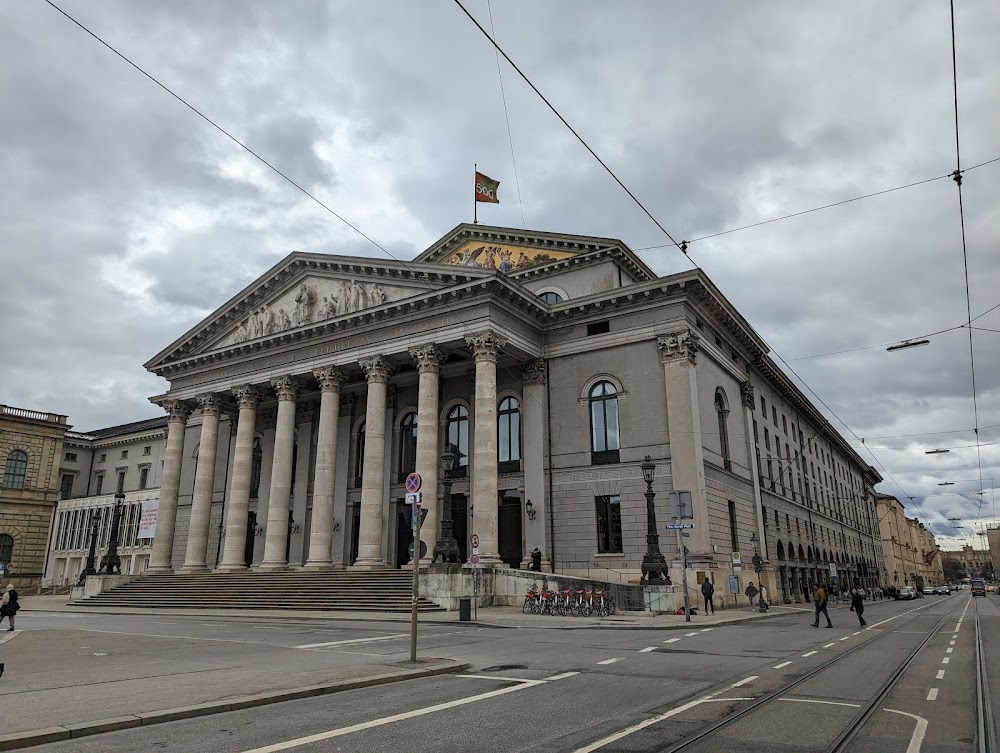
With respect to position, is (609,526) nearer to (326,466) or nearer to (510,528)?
(510,528)

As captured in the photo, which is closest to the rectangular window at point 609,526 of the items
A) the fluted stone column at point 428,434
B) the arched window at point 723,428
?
the arched window at point 723,428

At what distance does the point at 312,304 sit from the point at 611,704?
108 ft

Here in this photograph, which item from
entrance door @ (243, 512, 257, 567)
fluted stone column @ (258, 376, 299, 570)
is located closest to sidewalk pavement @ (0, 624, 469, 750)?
fluted stone column @ (258, 376, 299, 570)

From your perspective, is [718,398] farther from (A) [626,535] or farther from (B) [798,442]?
(B) [798,442]

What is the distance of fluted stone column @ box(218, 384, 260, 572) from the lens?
37.8 metres

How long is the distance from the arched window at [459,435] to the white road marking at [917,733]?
2981 cm

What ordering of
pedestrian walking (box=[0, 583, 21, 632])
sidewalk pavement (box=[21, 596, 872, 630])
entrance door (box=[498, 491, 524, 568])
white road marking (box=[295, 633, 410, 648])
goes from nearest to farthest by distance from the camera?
white road marking (box=[295, 633, 410, 648]), pedestrian walking (box=[0, 583, 21, 632]), sidewalk pavement (box=[21, 596, 872, 630]), entrance door (box=[498, 491, 524, 568])

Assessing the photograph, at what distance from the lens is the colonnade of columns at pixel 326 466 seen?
31.4m

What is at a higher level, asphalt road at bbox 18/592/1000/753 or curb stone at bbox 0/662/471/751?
curb stone at bbox 0/662/471/751

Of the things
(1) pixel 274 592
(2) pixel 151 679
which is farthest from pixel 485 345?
(2) pixel 151 679

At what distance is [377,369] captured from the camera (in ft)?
115

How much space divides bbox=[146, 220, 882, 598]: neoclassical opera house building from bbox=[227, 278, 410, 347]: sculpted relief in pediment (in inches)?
4.4

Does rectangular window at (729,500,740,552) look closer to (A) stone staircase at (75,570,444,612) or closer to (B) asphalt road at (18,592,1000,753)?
(A) stone staircase at (75,570,444,612)

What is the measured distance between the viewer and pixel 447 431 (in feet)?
128
